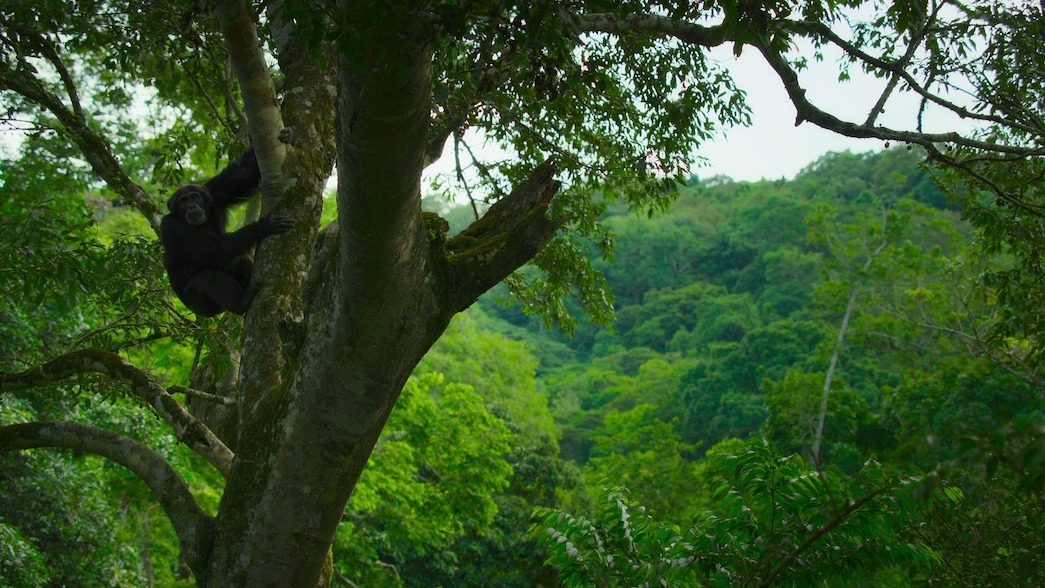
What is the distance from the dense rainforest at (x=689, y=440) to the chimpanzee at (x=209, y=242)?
0.29 metres

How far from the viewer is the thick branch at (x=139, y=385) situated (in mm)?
3699

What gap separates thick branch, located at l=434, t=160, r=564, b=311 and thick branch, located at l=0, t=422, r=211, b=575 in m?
1.43

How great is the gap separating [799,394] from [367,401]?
19350mm

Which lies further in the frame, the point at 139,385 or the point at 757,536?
the point at 139,385

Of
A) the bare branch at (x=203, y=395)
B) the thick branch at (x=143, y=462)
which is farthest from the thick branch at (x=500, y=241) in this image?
the bare branch at (x=203, y=395)

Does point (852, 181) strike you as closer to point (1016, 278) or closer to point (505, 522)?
point (505, 522)

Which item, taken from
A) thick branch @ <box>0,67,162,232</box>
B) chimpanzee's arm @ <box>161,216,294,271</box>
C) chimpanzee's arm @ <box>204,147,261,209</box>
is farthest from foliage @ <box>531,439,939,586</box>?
thick branch @ <box>0,67,162,232</box>

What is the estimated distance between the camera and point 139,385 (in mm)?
3818

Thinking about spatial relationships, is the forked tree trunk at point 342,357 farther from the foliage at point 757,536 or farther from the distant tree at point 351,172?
the foliage at point 757,536

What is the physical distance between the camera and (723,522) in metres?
3.33

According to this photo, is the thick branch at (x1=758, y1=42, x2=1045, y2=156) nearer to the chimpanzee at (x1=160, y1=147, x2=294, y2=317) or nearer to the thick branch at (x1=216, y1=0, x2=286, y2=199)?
the thick branch at (x1=216, y1=0, x2=286, y2=199)

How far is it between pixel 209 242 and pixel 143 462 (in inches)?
78.6

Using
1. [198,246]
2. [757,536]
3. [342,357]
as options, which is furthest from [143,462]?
[757,536]

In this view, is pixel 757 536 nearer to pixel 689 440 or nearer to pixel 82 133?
pixel 82 133
